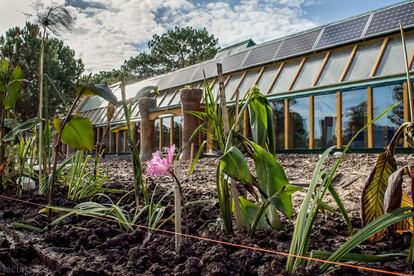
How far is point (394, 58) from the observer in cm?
721

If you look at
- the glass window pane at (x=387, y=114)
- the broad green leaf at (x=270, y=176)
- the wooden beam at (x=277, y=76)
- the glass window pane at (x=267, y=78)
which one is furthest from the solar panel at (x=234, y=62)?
the broad green leaf at (x=270, y=176)

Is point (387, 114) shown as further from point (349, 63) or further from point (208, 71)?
point (208, 71)

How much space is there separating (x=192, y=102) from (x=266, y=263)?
18.1ft

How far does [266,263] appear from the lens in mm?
1057

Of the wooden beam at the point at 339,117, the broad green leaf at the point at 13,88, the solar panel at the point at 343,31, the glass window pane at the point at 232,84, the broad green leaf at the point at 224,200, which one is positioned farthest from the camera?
the glass window pane at the point at 232,84

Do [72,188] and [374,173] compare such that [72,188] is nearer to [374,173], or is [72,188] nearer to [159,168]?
[159,168]

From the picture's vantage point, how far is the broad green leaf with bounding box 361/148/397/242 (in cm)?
118

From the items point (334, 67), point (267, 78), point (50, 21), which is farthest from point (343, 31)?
point (50, 21)

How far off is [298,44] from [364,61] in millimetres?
2025

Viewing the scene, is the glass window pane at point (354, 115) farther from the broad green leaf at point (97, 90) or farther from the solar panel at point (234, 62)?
the broad green leaf at point (97, 90)

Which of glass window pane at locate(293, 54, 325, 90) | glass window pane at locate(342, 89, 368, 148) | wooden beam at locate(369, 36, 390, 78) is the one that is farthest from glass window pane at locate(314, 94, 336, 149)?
wooden beam at locate(369, 36, 390, 78)

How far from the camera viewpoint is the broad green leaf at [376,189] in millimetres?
1183

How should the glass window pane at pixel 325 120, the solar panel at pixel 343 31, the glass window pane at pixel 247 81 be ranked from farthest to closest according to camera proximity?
the glass window pane at pixel 247 81 → the solar panel at pixel 343 31 → the glass window pane at pixel 325 120

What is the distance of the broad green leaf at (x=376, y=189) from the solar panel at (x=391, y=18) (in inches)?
282
